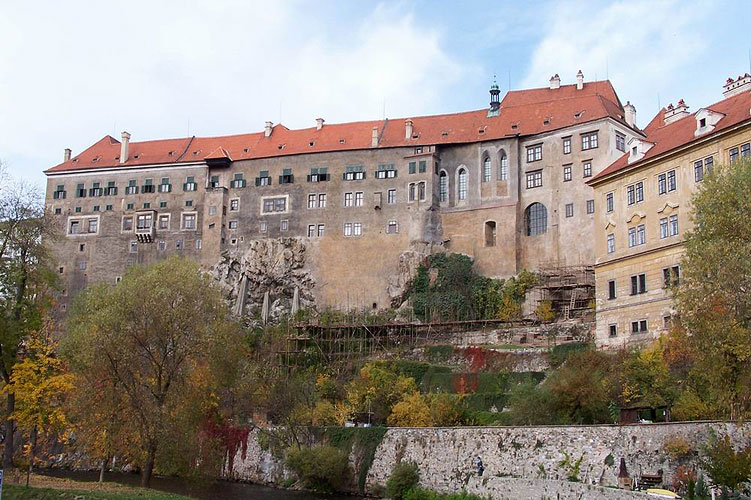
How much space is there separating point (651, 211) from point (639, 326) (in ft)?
17.2

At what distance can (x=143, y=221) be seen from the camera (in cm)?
6600

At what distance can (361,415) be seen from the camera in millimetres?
39531

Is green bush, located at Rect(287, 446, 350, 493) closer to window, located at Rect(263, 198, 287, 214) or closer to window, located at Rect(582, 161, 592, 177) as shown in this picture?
window, located at Rect(582, 161, 592, 177)

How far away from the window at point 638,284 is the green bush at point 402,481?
14359mm

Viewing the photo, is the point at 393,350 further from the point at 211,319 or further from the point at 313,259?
the point at 211,319

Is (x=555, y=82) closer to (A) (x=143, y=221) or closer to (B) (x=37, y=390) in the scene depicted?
(A) (x=143, y=221)

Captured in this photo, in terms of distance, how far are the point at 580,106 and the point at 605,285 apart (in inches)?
756

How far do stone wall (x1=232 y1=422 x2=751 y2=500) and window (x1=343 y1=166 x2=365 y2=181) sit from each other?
30.2m

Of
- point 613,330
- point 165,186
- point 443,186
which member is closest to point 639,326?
point 613,330

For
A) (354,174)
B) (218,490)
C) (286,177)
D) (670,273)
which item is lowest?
(218,490)

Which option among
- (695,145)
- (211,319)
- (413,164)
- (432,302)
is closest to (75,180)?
(413,164)

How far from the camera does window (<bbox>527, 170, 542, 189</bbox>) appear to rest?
184 feet

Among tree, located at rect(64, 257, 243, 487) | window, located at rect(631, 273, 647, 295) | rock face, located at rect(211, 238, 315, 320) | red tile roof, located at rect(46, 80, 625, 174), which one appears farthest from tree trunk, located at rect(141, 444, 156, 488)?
red tile roof, located at rect(46, 80, 625, 174)

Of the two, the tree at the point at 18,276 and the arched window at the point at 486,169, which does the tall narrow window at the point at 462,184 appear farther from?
the tree at the point at 18,276
